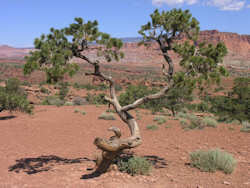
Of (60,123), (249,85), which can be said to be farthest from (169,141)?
(249,85)

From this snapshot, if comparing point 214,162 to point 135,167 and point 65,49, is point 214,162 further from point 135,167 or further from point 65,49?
point 65,49

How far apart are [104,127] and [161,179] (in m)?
8.15

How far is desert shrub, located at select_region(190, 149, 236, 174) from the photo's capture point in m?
5.62

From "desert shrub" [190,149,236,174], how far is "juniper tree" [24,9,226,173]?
1919 mm

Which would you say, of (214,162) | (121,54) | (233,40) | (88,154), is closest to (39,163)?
(88,154)

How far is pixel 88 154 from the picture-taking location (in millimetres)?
7762

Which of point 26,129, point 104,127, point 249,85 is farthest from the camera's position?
point 249,85

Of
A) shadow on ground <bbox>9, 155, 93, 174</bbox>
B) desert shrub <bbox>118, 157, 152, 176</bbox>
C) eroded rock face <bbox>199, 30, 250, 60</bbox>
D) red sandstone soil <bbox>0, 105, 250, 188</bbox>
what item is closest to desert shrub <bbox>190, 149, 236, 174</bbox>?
red sandstone soil <bbox>0, 105, 250, 188</bbox>

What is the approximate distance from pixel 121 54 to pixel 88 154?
13.0 ft

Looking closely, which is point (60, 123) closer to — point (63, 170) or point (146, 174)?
point (63, 170)

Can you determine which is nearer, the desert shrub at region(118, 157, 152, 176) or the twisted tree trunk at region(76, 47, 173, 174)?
the twisted tree trunk at region(76, 47, 173, 174)

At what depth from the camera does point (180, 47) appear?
5512mm

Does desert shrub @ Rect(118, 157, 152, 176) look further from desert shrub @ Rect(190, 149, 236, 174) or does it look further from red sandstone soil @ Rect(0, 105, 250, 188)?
desert shrub @ Rect(190, 149, 236, 174)

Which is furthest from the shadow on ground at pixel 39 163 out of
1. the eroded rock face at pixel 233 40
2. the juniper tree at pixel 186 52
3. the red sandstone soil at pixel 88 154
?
the eroded rock face at pixel 233 40
